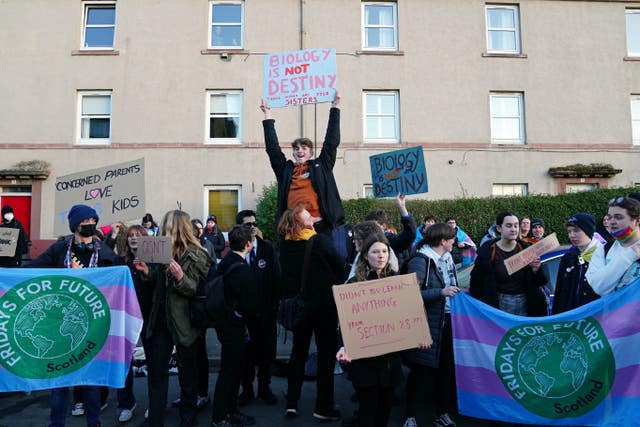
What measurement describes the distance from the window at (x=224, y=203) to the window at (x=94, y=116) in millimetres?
3902

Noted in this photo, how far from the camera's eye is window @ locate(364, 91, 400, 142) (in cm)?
1574

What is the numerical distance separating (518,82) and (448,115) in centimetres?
278

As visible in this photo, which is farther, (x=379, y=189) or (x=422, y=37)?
(x=422, y=37)

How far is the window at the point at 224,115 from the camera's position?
1552cm

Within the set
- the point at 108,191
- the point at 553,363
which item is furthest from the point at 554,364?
the point at 108,191

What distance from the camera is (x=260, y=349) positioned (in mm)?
5242

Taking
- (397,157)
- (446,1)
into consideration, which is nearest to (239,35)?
(446,1)

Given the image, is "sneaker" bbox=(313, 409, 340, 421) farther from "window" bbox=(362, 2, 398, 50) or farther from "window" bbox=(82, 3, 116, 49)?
"window" bbox=(82, 3, 116, 49)

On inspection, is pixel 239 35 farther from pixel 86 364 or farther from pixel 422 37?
pixel 86 364

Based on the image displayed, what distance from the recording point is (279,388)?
5.74 metres

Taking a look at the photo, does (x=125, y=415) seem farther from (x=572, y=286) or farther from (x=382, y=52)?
(x=382, y=52)

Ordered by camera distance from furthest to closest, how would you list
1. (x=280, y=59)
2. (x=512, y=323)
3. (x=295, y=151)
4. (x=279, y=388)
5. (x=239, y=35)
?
(x=239, y=35)
(x=280, y=59)
(x=279, y=388)
(x=295, y=151)
(x=512, y=323)

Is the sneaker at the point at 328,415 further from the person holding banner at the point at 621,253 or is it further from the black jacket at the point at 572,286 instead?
the person holding banner at the point at 621,253

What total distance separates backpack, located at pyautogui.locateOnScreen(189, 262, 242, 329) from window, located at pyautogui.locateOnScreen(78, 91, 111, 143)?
12.9 m
